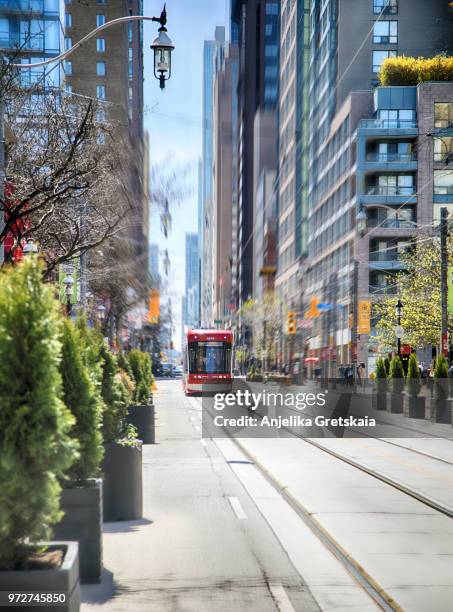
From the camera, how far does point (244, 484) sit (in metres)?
16.5

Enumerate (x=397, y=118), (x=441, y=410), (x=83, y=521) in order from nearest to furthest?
(x=83, y=521) → (x=441, y=410) → (x=397, y=118)

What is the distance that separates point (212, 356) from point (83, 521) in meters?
47.1

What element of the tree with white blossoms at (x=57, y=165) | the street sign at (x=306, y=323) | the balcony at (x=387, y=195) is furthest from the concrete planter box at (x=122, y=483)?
the balcony at (x=387, y=195)

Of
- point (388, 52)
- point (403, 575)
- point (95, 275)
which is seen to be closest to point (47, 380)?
point (403, 575)

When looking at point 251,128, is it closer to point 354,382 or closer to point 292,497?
point 354,382

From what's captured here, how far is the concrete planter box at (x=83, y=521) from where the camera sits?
333 inches

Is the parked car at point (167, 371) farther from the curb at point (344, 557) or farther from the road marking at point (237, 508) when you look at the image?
the road marking at point (237, 508)

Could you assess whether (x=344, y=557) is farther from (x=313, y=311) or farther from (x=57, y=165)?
(x=313, y=311)

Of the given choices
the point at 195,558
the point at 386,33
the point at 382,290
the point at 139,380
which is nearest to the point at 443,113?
the point at 386,33

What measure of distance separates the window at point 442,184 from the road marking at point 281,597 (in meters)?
77.1

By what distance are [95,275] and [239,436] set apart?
14.5m

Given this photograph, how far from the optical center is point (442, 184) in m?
83.4

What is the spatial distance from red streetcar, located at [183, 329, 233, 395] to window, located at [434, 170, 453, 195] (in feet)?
112

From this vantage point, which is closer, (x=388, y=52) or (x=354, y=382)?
(x=354, y=382)
